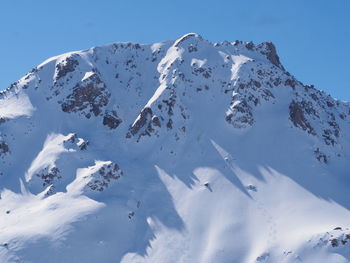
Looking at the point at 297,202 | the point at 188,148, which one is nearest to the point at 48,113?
the point at 188,148

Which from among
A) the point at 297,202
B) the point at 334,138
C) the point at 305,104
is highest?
the point at 305,104

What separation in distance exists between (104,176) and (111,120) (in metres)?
19.7

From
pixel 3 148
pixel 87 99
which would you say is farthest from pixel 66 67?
pixel 3 148

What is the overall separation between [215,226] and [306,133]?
30901 mm

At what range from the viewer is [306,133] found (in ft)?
333

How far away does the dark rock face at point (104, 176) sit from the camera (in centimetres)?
8988

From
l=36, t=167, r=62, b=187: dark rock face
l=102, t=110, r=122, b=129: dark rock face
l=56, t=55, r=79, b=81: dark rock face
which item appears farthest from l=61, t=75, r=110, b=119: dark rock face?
l=36, t=167, r=62, b=187: dark rock face

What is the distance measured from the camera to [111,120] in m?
109

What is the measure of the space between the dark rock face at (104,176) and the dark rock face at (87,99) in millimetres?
20470

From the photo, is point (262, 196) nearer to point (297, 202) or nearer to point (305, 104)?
point (297, 202)

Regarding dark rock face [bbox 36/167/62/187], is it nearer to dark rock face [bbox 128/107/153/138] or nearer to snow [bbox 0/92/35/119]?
dark rock face [bbox 128/107/153/138]

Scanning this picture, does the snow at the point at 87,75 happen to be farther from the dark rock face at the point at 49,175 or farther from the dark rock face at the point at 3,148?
the dark rock face at the point at 49,175

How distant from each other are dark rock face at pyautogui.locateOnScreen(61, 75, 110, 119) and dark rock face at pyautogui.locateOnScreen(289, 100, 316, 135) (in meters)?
37.9

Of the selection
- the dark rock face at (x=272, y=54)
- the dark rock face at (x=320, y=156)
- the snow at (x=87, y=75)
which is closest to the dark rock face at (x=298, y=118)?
the dark rock face at (x=320, y=156)
